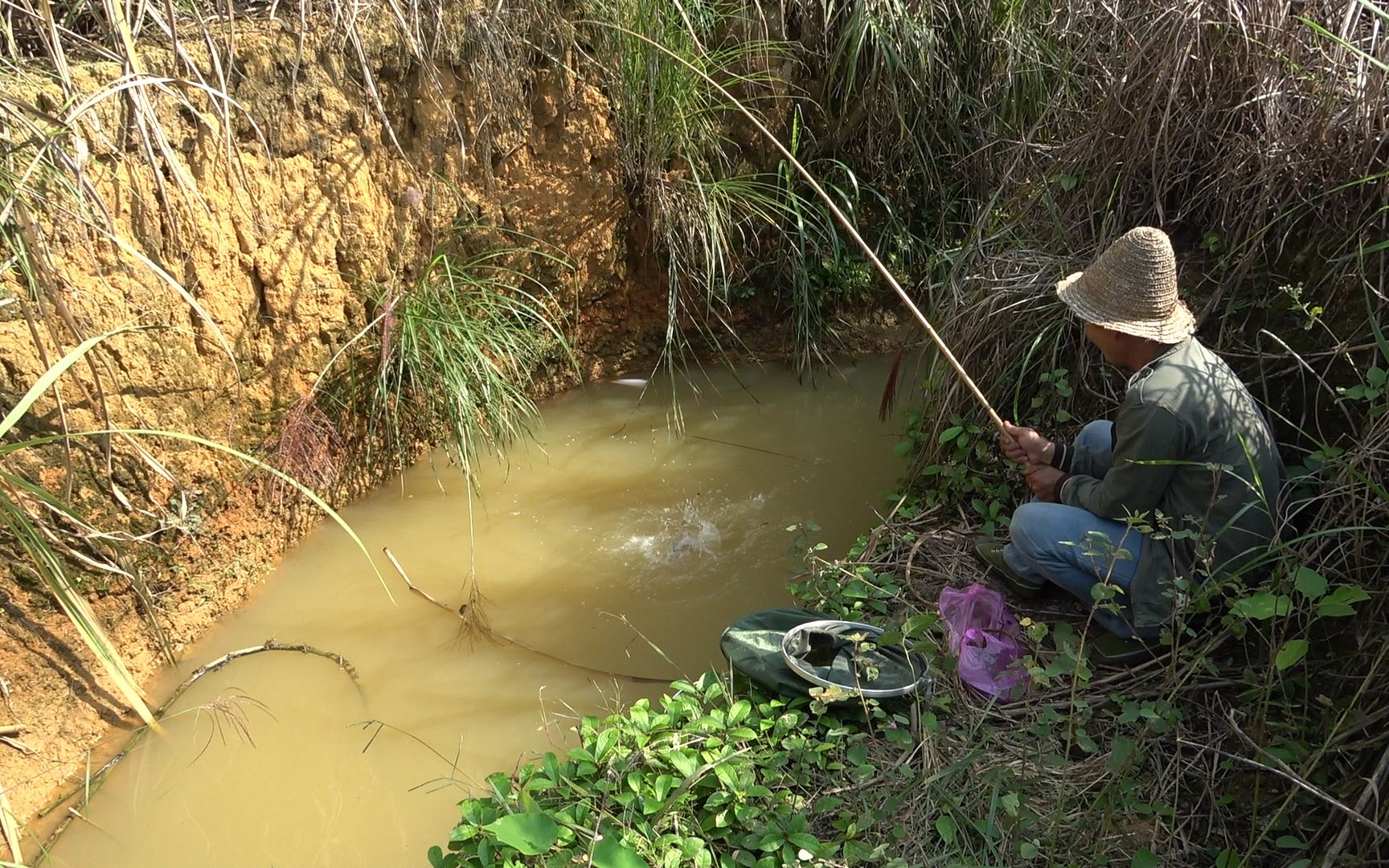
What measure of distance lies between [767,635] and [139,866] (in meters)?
1.64

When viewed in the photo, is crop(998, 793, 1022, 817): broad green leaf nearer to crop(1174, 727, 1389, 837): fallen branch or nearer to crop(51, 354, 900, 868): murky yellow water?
crop(1174, 727, 1389, 837): fallen branch

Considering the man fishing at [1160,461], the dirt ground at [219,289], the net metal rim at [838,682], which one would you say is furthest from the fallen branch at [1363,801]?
the dirt ground at [219,289]

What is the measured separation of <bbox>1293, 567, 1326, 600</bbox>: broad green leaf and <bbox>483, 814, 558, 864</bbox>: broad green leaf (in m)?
1.43

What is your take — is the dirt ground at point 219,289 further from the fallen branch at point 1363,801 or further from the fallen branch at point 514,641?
the fallen branch at point 1363,801

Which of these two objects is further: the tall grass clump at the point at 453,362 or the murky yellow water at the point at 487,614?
the tall grass clump at the point at 453,362

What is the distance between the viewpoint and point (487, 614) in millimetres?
3051

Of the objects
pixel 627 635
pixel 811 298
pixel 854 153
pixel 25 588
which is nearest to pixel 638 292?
pixel 811 298

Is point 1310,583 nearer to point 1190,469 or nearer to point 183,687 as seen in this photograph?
point 1190,469

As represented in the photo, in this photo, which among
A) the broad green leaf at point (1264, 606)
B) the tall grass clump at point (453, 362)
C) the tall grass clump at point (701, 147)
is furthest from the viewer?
the tall grass clump at point (701, 147)

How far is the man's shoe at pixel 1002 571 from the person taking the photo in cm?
249

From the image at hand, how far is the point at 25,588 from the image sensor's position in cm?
259

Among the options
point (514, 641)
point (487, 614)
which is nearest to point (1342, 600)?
point (514, 641)

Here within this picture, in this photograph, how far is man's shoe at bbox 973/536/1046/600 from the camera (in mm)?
2494

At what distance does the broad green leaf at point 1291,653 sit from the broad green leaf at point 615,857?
1.21 metres
